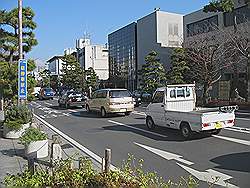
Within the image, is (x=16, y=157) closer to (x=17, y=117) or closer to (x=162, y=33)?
(x=17, y=117)

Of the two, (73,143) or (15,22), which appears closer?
(73,143)

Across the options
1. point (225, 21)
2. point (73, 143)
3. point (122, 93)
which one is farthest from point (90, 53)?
point (73, 143)

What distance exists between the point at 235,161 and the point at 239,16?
28.7 metres

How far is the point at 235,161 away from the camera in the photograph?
8.24 m

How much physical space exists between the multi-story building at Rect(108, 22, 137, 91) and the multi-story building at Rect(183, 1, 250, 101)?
757 inches

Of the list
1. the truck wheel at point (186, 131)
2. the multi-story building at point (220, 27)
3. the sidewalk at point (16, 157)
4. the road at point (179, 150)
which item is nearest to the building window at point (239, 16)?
the multi-story building at point (220, 27)

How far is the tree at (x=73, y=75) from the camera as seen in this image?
6095 cm

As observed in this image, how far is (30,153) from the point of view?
8703mm

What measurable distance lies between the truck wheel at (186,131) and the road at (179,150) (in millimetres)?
241

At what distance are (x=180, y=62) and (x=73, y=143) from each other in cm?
2399

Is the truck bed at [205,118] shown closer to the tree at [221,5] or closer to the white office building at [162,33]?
the tree at [221,5]

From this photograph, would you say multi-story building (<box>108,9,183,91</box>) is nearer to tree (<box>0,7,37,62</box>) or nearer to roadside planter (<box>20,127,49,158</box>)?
tree (<box>0,7,37,62</box>)

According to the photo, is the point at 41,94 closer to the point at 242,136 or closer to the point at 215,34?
the point at 215,34

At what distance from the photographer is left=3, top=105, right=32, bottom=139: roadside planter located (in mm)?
12016
